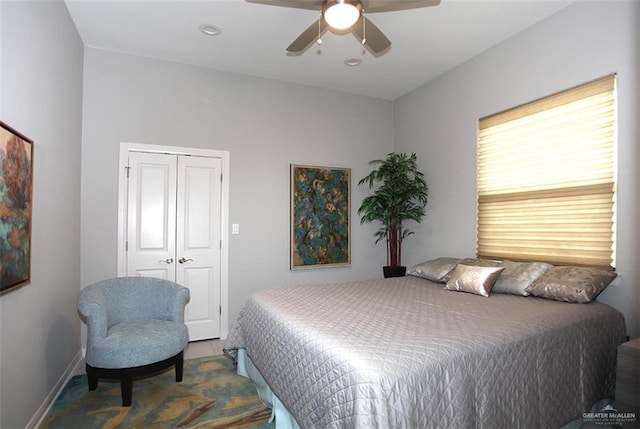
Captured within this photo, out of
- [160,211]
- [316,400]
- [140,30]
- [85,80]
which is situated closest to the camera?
[316,400]

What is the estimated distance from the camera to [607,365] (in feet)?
7.00

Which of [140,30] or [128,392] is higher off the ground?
[140,30]

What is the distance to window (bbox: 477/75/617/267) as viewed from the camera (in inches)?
100

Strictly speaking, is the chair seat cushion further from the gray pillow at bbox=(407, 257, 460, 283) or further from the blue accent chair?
the gray pillow at bbox=(407, 257, 460, 283)

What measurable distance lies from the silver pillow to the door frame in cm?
241

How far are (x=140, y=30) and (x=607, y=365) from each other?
4453 millimetres

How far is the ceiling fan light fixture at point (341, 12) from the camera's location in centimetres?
200

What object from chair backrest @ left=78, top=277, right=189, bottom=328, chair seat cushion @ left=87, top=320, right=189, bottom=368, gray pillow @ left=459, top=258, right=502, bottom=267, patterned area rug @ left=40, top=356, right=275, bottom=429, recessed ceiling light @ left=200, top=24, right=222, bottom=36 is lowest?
patterned area rug @ left=40, top=356, right=275, bottom=429

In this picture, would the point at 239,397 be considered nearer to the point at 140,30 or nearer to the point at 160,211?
the point at 160,211

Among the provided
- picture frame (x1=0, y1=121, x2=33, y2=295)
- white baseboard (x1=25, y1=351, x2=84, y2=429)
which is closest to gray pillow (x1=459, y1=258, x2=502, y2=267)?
picture frame (x1=0, y1=121, x2=33, y2=295)

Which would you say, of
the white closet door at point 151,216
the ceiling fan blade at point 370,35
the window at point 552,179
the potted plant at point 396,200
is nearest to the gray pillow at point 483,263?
the window at point 552,179

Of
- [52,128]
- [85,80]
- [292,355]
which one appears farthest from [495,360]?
[85,80]

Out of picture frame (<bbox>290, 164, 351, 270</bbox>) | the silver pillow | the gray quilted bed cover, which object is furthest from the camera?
picture frame (<bbox>290, 164, 351, 270</bbox>)

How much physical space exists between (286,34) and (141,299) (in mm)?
2727
